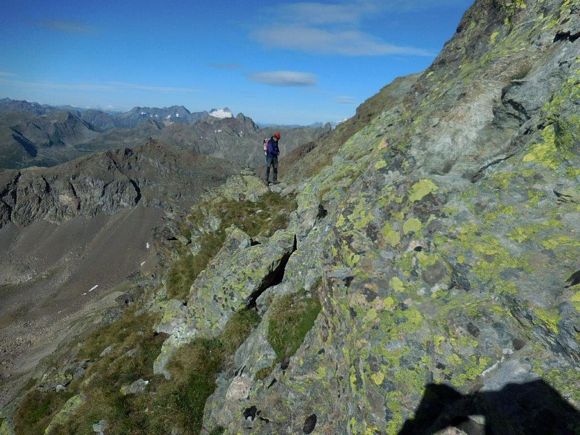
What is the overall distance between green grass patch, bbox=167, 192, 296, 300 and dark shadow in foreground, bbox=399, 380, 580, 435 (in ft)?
61.3

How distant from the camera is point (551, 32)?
39.5ft

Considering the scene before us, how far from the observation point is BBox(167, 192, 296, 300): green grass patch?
2870 centimetres

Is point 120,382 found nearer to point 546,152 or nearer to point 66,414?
point 66,414

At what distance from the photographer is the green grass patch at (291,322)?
49.3 ft

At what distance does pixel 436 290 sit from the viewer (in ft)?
32.8

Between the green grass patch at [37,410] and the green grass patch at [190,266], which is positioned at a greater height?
the green grass patch at [190,266]

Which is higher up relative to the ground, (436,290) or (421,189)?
(421,189)

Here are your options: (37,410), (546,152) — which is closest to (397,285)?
(546,152)

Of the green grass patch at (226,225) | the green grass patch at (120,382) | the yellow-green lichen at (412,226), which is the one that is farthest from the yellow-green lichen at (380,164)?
the green grass patch at (120,382)

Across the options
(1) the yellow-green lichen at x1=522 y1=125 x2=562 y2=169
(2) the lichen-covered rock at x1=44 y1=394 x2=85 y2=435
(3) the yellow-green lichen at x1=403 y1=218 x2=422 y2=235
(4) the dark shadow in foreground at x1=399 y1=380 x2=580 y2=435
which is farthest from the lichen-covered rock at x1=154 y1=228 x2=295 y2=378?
(1) the yellow-green lichen at x1=522 y1=125 x2=562 y2=169

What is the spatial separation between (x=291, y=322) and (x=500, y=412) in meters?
9.10

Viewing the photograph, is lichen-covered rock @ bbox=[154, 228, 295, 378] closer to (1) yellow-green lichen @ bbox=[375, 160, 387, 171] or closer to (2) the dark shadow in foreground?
(1) yellow-green lichen @ bbox=[375, 160, 387, 171]

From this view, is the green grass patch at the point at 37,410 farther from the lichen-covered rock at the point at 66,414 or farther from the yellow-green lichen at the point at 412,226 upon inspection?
the yellow-green lichen at the point at 412,226

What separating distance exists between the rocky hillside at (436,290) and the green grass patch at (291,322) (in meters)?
0.06
